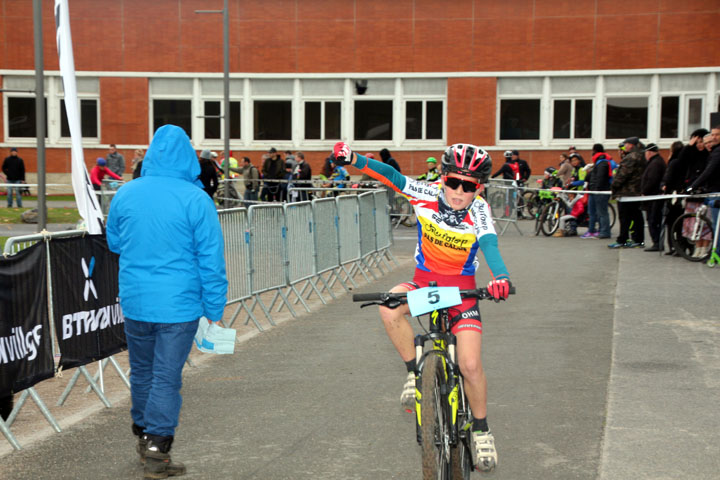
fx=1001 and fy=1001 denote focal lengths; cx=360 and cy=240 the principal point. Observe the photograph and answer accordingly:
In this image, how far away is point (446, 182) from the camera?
5.33m

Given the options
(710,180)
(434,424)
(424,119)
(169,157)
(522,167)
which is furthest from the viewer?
(424,119)

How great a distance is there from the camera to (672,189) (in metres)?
A: 17.6

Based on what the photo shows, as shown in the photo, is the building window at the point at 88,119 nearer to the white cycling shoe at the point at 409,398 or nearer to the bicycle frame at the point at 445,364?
the white cycling shoe at the point at 409,398

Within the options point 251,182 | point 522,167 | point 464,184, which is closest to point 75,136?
point 464,184

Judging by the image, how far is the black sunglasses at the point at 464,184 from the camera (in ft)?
17.3

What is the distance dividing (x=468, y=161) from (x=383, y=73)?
35.4 metres

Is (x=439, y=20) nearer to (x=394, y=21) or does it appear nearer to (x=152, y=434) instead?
(x=394, y=21)

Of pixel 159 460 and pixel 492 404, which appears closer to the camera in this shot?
pixel 159 460

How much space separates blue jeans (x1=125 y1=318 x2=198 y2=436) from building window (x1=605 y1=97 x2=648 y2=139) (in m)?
35.7

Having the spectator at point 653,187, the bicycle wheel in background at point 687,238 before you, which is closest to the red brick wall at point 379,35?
the spectator at point 653,187

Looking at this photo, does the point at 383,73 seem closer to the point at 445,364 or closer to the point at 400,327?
the point at 400,327

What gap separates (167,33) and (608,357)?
34.4 meters

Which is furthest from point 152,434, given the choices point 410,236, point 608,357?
point 410,236

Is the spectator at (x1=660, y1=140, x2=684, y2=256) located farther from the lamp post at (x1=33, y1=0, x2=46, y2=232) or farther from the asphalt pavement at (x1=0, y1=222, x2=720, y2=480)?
the lamp post at (x1=33, y1=0, x2=46, y2=232)
